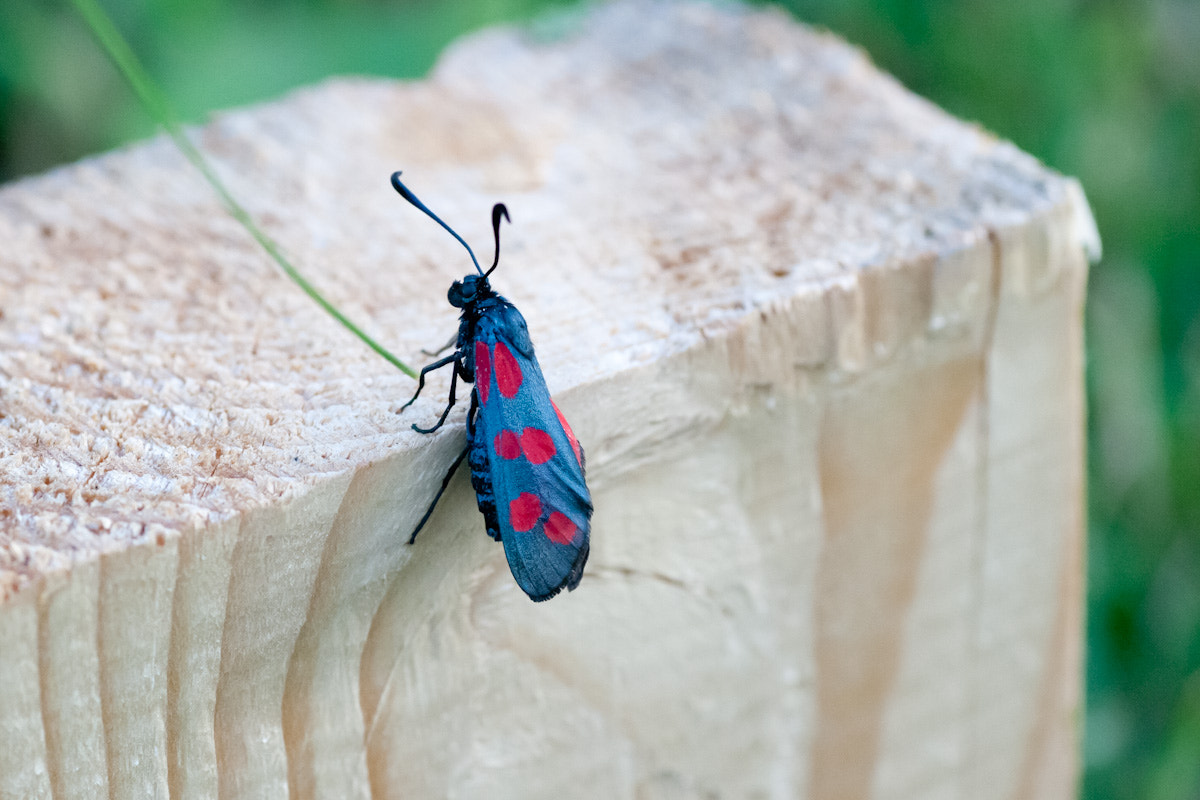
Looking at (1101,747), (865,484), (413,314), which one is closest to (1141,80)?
(1101,747)

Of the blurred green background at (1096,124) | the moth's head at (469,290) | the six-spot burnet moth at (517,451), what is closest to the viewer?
the six-spot burnet moth at (517,451)

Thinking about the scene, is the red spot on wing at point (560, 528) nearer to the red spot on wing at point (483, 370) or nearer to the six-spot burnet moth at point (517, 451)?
the six-spot burnet moth at point (517, 451)

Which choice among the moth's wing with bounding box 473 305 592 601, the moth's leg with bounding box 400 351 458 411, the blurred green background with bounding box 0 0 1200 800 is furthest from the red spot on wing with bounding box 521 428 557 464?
the blurred green background with bounding box 0 0 1200 800

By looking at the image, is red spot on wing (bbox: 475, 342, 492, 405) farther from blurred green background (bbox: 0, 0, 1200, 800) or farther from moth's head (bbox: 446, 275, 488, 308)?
blurred green background (bbox: 0, 0, 1200, 800)

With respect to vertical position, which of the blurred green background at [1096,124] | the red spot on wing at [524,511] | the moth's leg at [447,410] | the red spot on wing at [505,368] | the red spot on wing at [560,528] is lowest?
the blurred green background at [1096,124]

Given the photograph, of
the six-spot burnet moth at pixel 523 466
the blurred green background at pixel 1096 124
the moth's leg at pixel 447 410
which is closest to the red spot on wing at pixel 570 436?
the six-spot burnet moth at pixel 523 466

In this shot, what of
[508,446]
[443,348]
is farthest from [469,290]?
[508,446]
